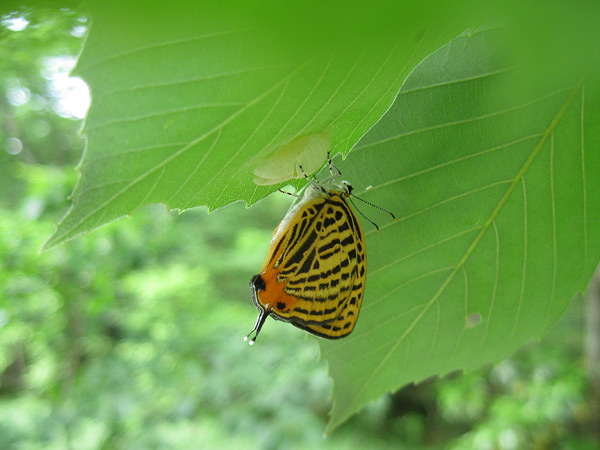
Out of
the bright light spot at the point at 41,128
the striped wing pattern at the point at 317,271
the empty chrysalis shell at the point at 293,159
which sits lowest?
the bright light spot at the point at 41,128

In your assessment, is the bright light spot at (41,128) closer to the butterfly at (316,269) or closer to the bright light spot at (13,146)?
the bright light spot at (13,146)

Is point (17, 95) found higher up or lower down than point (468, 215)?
lower down

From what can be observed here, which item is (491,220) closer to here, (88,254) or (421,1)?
(421,1)

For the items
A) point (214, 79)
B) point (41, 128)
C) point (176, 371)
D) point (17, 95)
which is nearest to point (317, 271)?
point (214, 79)

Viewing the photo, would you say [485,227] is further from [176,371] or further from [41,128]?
[41,128]

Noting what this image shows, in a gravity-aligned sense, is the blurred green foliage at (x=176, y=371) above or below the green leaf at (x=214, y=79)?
below

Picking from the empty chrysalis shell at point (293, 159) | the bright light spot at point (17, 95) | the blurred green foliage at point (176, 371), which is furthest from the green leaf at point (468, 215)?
the bright light spot at point (17, 95)

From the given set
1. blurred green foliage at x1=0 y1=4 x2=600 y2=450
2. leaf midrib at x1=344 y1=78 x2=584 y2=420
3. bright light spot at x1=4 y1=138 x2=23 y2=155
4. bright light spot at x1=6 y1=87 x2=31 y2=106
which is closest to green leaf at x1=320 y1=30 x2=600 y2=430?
leaf midrib at x1=344 y1=78 x2=584 y2=420

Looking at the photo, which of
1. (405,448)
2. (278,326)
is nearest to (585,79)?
(278,326)
